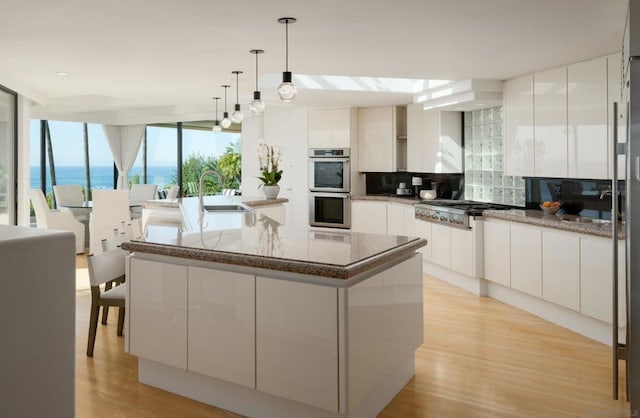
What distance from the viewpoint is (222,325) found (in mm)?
2588

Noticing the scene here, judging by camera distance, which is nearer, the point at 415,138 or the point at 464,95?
the point at 464,95

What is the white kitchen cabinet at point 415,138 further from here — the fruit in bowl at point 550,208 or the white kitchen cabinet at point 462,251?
the fruit in bowl at point 550,208

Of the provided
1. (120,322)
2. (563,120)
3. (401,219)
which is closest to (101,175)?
(401,219)

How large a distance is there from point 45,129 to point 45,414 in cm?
1029

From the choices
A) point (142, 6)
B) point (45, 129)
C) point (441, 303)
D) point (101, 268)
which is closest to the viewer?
point (142, 6)

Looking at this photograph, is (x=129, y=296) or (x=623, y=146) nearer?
(x=623, y=146)

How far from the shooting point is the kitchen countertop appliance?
529cm

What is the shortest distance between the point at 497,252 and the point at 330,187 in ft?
9.93

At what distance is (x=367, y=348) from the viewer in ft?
7.84

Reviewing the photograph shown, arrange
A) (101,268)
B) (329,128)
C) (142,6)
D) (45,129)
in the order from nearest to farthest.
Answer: (142,6) → (101,268) → (329,128) → (45,129)

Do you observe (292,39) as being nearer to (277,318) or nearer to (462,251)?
(277,318)

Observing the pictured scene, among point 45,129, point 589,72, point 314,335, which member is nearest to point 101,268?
point 314,335

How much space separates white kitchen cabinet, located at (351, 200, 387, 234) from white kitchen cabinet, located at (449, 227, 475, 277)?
1554 mm

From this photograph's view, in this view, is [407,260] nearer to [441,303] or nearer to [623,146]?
[623,146]
